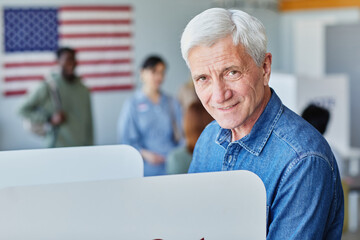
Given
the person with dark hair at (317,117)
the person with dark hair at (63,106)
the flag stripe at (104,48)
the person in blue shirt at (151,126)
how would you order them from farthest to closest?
the flag stripe at (104,48), the person with dark hair at (63,106), the person in blue shirt at (151,126), the person with dark hair at (317,117)

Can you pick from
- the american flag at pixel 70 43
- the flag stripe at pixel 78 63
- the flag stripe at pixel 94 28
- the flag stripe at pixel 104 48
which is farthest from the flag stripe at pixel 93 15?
the flag stripe at pixel 78 63

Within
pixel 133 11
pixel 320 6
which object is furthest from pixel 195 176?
pixel 320 6

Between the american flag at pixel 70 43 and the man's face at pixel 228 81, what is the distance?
689cm

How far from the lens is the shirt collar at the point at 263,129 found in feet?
4.58

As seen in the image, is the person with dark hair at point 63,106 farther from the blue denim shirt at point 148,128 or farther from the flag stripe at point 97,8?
the flag stripe at point 97,8

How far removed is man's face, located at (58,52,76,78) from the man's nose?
3960 mm

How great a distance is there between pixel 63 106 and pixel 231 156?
3935 mm

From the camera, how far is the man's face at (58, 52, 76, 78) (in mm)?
5176

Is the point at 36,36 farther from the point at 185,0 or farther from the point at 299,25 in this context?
the point at 299,25

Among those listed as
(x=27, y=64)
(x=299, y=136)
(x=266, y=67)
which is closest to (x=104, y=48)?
(x=27, y=64)

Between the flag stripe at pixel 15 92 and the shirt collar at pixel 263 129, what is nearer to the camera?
the shirt collar at pixel 263 129

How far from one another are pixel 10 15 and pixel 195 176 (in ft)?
23.6

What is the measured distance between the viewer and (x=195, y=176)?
1.14 m

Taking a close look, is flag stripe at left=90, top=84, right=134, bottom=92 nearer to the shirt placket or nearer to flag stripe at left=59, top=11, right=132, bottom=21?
flag stripe at left=59, top=11, right=132, bottom=21
